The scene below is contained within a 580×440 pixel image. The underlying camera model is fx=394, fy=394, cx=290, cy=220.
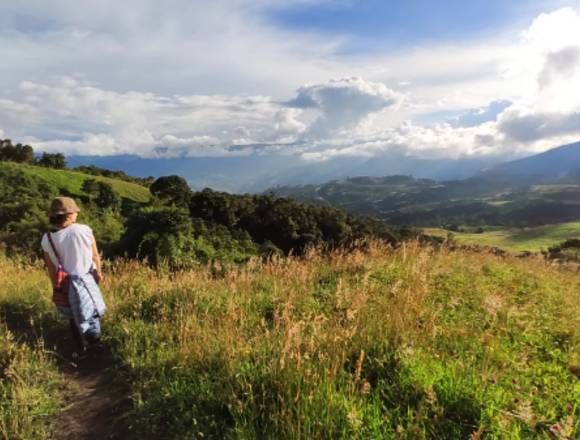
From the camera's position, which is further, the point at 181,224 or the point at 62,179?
the point at 62,179

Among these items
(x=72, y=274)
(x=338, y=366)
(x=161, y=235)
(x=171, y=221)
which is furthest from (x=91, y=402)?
(x=171, y=221)

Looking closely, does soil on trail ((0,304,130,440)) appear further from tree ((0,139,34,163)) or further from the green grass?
tree ((0,139,34,163))

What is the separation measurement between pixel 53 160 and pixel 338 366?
117842mm

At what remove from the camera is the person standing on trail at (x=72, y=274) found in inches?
225

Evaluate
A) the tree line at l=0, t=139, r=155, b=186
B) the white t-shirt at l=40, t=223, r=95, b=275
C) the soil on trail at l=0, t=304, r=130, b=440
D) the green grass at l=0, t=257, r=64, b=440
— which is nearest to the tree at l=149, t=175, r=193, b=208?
the tree line at l=0, t=139, r=155, b=186

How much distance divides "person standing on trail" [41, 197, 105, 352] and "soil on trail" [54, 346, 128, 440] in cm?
44

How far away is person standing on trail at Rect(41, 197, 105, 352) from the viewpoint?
5707mm

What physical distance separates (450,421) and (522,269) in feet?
24.0

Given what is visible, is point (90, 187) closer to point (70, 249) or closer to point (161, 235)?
point (161, 235)

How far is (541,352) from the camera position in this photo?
14.6 feet

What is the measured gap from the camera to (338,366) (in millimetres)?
3455

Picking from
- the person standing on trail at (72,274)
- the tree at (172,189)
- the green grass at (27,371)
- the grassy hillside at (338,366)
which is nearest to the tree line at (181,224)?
the tree at (172,189)

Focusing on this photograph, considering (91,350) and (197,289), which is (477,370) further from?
(91,350)

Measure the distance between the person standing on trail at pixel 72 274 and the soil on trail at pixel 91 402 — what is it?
0.44 meters
